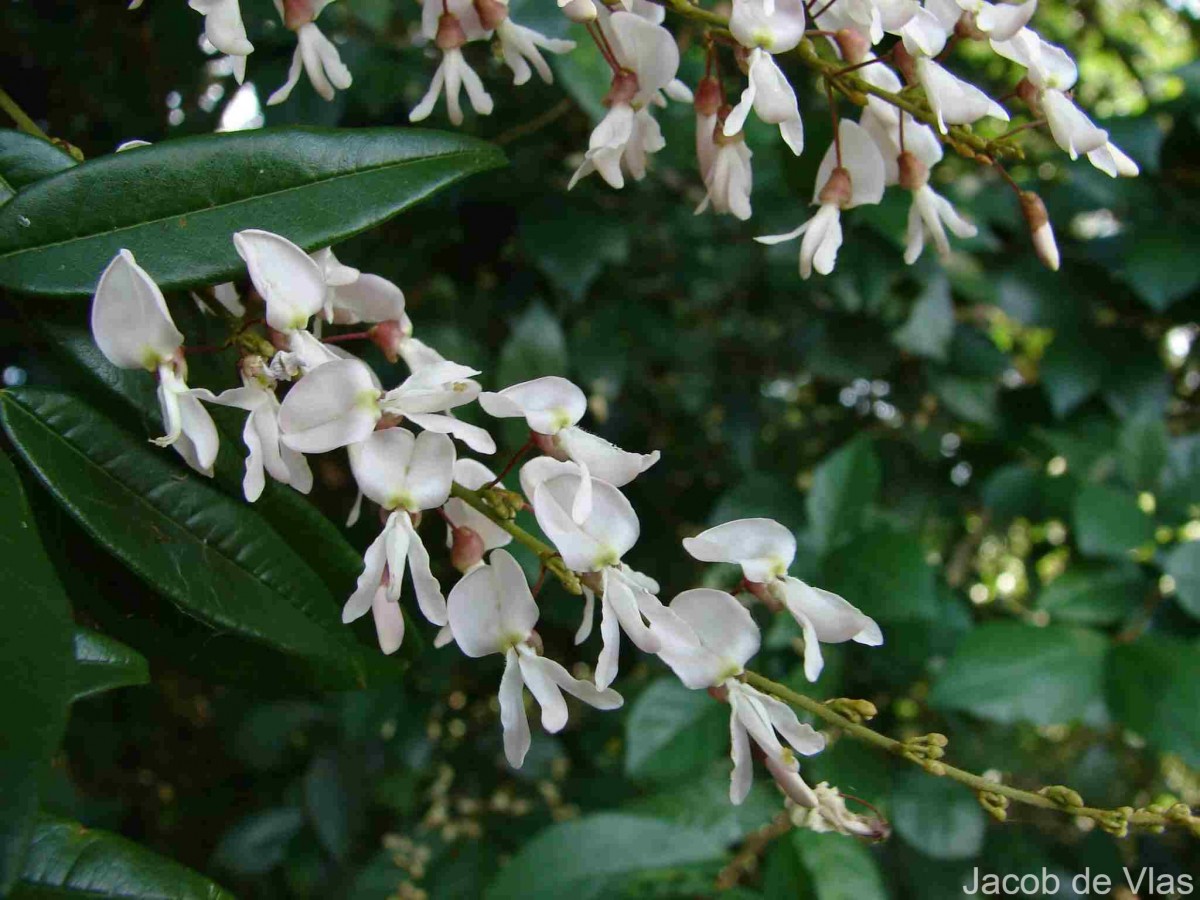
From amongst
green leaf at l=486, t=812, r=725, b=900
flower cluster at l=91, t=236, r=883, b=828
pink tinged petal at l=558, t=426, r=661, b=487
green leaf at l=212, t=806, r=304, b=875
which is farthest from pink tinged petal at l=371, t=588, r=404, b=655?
green leaf at l=212, t=806, r=304, b=875

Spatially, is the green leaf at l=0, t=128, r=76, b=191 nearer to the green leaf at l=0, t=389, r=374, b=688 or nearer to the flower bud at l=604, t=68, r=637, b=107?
the green leaf at l=0, t=389, r=374, b=688

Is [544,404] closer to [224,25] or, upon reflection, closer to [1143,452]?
[224,25]

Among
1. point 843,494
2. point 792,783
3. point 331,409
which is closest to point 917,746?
point 792,783

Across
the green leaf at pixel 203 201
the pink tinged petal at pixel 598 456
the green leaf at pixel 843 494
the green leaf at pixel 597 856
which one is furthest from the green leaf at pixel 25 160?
the green leaf at pixel 843 494

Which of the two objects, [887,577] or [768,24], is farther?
[887,577]

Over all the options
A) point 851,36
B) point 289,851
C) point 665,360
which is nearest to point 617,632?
point 851,36

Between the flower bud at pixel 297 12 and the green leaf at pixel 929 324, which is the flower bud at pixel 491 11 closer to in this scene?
the flower bud at pixel 297 12
